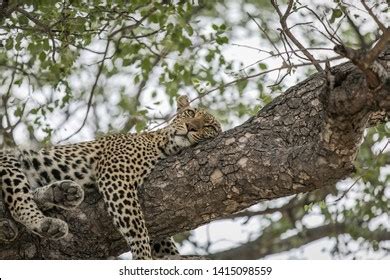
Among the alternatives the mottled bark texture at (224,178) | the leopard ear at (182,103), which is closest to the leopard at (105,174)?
the leopard ear at (182,103)

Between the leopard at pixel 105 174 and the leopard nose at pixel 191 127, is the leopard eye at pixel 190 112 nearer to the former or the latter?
the leopard at pixel 105 174

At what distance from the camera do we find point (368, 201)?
11.5 m

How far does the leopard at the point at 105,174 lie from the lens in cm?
696

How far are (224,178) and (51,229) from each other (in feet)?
4.41

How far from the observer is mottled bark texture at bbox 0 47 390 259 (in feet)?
20.9

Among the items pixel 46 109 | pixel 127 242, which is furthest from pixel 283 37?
pixel 46 109

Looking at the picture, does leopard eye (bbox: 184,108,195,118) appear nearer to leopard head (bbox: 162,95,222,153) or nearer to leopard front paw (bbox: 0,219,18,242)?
leopard head (bbox: 162,95,222,153)

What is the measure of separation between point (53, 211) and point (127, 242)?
0.62m

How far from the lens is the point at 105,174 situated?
7.70m

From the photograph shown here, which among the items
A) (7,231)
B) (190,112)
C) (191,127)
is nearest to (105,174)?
(191,127)

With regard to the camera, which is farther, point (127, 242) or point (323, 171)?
point (127, 242)

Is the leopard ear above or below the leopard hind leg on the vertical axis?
above

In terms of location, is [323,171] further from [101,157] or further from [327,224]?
[327,224]

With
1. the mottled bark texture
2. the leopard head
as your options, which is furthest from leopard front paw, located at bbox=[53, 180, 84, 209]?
the leopard head
